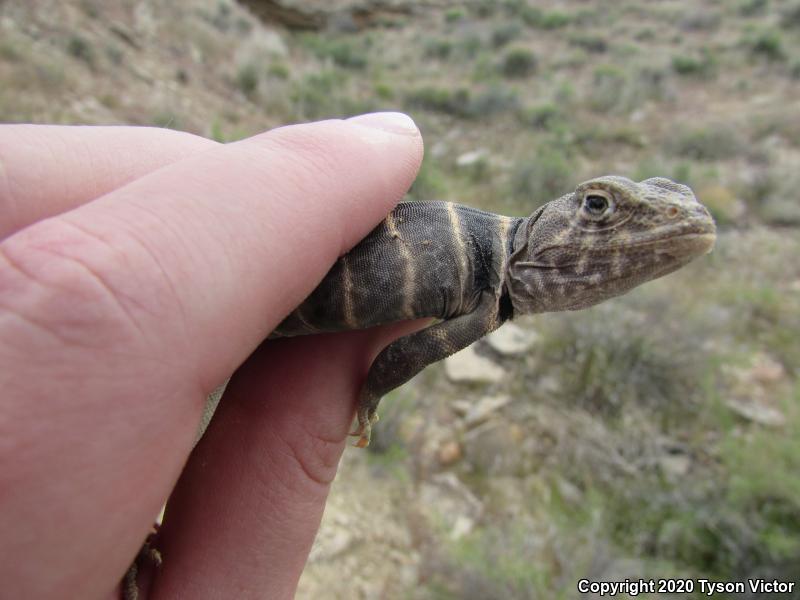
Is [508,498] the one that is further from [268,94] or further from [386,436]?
[268,94]

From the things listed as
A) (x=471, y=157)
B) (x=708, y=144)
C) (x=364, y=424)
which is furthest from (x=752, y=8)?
(x=364, y=424)

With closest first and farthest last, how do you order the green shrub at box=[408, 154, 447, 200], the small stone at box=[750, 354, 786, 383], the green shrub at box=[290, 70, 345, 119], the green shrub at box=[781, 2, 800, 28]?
the small stone at box=[750, 354, 786, 383]
the green shrub at box=[408, 154, 447, 200]
the green shrub at box=[290, 70, 345, 119]
the green shrub at box=[781, 2, 800, 28]

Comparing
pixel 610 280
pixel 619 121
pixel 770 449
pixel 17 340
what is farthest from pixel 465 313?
pixel 619 121

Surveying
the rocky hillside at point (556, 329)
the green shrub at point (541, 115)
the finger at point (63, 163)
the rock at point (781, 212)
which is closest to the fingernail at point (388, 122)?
the finger at point (63, 163)

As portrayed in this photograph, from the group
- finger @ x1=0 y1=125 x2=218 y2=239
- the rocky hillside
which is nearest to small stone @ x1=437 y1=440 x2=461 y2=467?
the rocky hillside

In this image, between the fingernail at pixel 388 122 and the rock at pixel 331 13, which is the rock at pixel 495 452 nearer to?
the fingernail at pixel 388 122

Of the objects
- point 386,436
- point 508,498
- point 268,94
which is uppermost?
point 268,94

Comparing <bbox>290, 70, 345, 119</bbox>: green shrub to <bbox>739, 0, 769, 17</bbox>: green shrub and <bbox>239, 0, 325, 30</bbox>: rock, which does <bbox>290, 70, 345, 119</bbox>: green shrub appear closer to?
<bbox>239, 0, 325, 30</bbox>: rock
